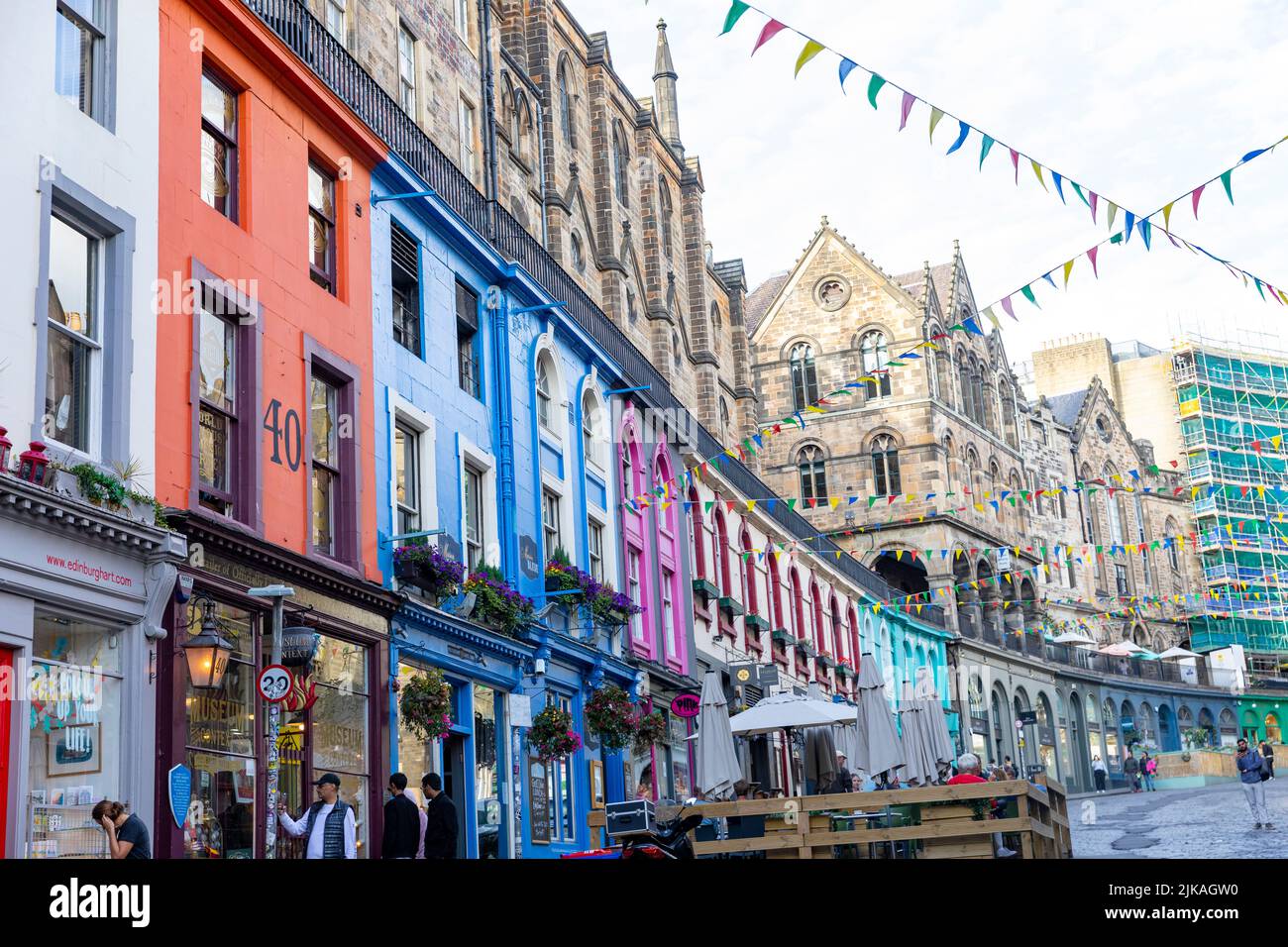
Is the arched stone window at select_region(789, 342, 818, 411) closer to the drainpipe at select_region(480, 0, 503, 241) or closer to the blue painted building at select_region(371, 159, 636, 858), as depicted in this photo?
the drainpipe at select_region(480, 0, 503, 241)

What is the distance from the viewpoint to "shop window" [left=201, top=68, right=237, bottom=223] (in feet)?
51.5

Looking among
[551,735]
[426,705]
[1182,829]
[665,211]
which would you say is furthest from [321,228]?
[665,211]

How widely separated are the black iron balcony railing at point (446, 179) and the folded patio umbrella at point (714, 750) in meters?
7.28

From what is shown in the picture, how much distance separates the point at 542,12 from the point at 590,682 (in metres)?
16.0

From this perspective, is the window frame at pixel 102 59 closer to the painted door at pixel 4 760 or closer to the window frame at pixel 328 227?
the window frame at pixel 328 227

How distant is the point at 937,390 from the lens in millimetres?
60781

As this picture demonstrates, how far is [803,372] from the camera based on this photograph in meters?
61.6

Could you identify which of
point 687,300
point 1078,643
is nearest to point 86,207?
point 687,300

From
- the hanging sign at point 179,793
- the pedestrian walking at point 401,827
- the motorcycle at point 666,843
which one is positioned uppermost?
the hanging sign at point 179,793

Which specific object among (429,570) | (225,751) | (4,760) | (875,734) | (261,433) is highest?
(261,433)

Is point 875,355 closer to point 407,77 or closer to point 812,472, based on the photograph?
point 812,472

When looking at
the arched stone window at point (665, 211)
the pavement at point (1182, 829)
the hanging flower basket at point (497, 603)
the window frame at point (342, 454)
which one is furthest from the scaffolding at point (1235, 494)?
the window frame at point (342, 454)

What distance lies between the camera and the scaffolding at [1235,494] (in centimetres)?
8362

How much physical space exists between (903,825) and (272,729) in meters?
5.84
